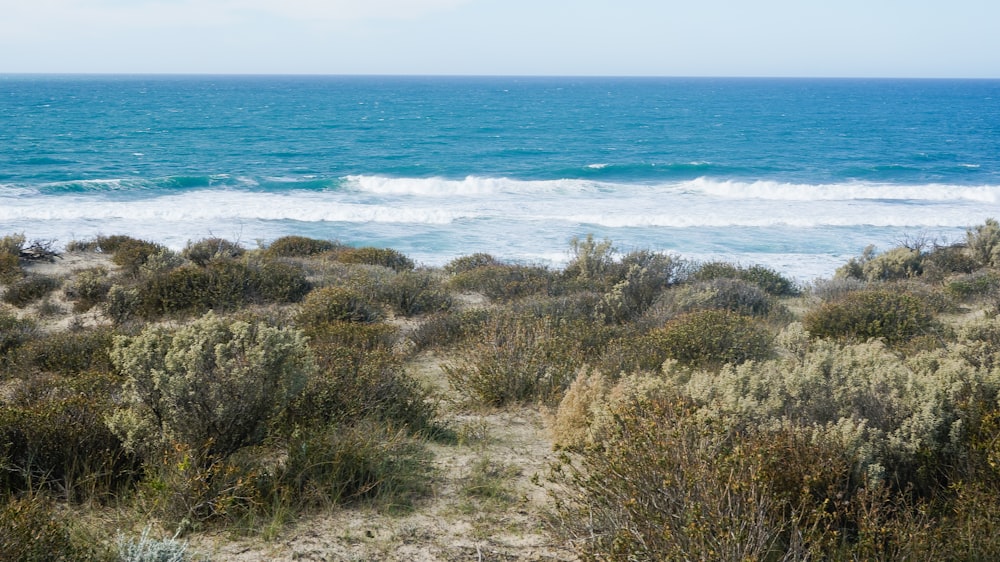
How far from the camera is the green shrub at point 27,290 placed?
10.9 metres

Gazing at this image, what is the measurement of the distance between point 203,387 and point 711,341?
5.26 metres

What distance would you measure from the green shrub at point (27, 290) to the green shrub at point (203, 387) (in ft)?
25.7

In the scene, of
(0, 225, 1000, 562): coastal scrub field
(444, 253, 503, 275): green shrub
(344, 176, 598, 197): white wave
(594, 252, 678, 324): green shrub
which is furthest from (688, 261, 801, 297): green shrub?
(344, 176, 598, 197): white wave

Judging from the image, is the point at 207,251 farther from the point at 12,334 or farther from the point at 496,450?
the point at 496,450

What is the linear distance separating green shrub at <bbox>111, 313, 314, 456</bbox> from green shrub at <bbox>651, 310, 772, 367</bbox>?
417 centimetres

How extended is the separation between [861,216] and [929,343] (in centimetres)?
2295

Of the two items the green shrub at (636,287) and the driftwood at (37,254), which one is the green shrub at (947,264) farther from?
the driftwood at (37,254)

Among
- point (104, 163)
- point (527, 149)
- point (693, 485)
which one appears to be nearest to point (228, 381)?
point (693, 485)

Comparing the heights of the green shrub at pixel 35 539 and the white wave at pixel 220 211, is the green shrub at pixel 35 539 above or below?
above

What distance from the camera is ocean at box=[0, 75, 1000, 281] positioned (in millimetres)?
24062

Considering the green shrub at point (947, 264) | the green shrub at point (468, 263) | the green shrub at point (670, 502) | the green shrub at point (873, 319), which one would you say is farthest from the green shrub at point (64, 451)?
the green shrub at point (947, 264)

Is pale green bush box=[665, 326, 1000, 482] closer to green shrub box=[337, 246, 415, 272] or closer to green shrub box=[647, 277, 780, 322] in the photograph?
green shrub box=[647, 277, 780, 322]

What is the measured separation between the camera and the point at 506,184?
35.9 metres

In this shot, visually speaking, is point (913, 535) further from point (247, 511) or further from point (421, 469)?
point (247, 511)
